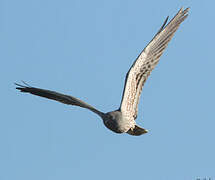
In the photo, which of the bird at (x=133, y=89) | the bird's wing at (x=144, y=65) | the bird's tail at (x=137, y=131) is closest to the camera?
the bird at (x=133, y=89)

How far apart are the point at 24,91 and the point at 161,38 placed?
4263 millimetres

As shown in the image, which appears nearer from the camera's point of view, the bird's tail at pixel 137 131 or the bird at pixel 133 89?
the bird at pixel 133 89

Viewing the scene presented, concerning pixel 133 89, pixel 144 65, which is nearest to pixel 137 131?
pixel 133 89

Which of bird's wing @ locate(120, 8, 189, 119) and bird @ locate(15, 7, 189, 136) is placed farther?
bird's wing @ locate(120, 8, 189, 119)

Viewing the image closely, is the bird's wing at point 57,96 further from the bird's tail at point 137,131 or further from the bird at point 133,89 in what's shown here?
the bird's tail at point 137,131

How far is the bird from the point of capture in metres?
15.1

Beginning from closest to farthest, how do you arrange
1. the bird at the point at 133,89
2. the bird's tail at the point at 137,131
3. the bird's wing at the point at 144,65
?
the bird at the point at 133,89
the bird's wing at the point at 144,65
the bird's tail at the point at 137,131

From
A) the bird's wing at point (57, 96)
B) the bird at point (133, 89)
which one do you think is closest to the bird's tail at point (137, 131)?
the bird at point (133, 89)

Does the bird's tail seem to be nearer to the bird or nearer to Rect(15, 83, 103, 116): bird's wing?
the bird

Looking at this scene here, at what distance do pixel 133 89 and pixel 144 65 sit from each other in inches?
36.5

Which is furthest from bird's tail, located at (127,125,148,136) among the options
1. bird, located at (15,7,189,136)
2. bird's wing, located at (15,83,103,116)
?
bird's wing, located at (15,83,103,116)

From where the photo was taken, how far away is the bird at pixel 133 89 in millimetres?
15129

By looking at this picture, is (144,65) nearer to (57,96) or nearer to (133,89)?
(133,89)

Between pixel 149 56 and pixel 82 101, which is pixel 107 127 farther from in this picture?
pixel 149 56
